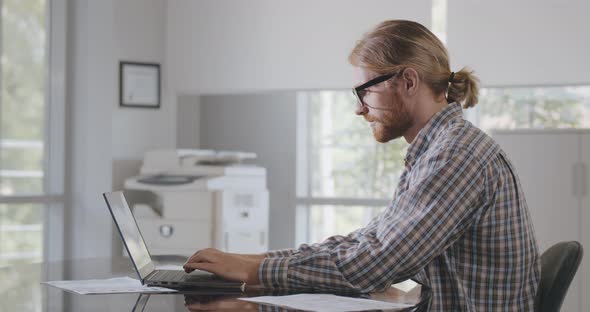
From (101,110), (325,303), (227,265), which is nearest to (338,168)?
(101,110)

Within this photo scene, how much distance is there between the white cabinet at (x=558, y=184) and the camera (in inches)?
162

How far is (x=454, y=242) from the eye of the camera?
1.59 metres

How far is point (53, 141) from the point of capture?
5.21 metres

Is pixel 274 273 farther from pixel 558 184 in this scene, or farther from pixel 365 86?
pixel 558 184

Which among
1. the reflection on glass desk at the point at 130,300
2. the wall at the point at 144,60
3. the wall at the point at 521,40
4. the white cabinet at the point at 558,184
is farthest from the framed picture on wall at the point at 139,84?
the reflection on glass desk at the point at 130,300

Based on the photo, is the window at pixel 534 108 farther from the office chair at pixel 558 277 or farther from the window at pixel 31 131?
the office chair at pixel 558 277

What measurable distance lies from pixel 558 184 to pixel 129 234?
288 cm

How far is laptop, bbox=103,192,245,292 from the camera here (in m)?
1.74

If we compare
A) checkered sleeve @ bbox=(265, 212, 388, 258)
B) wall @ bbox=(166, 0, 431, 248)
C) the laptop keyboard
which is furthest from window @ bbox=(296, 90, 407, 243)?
the laptop keyboard

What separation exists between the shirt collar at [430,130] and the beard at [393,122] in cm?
7

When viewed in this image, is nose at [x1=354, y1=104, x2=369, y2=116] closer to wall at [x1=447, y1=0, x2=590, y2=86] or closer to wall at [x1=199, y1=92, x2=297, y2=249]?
wall at [x1=447, y1=0, x2=590, y2=86]

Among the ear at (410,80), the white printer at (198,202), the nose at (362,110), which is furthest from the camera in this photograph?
the white printer at (198,202)

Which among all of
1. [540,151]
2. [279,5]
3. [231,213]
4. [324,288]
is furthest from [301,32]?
[324,288]

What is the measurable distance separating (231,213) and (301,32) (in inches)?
45.4
